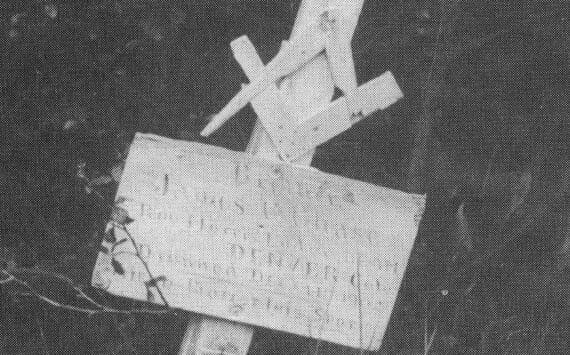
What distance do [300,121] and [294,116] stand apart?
0.02 m

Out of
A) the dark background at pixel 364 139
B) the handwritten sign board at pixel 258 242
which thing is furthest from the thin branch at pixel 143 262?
the dark background at pixel 364 139

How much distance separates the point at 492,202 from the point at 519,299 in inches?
12.4

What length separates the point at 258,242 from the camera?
179cm

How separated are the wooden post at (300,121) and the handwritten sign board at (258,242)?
0.06 metres

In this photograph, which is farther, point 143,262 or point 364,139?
point 364,139

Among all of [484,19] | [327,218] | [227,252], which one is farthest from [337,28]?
[484,19]

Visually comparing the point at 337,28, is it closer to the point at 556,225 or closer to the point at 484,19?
the point at 484,19

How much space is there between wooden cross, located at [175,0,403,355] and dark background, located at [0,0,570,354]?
1.02 ft

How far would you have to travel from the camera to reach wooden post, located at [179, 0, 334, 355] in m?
1.82

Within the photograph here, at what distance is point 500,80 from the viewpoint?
7.77ft

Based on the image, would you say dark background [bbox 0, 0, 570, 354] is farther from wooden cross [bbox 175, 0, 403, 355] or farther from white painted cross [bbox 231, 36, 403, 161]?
white painted cross [bbox 231, 36, 403, 161]

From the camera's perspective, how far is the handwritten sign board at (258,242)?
68.7 inches

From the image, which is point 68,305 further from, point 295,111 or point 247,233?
point 295,111

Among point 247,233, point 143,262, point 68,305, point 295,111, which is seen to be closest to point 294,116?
point 295,111
